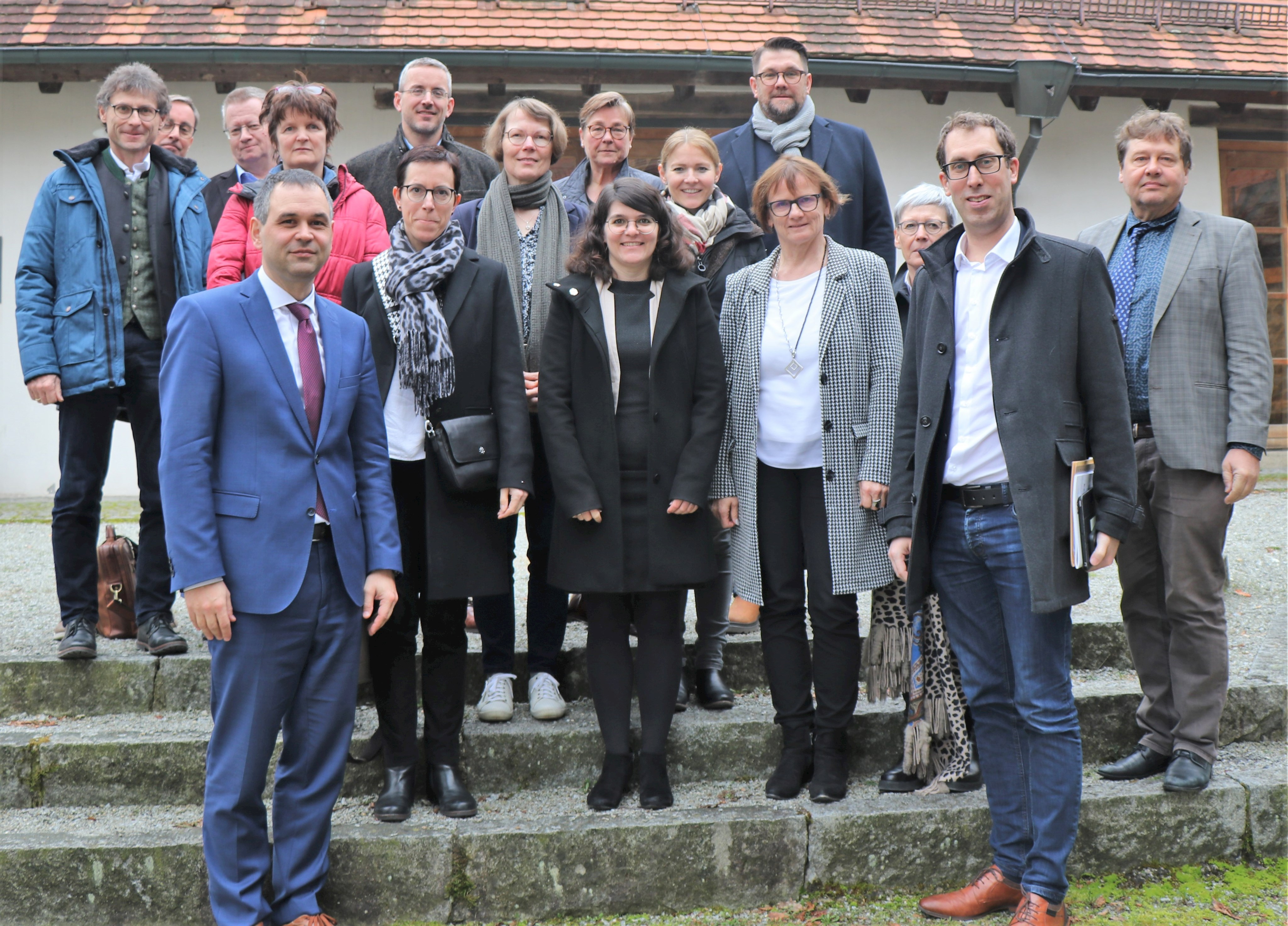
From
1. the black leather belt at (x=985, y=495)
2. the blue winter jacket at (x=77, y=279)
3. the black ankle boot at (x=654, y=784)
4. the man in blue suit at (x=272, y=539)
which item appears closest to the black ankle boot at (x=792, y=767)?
the black ankle boot at (x=654, y=784)

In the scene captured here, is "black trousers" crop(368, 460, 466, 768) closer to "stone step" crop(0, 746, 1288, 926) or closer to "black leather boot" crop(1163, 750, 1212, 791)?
"stone step" crop(0, 746, 1288, 926)

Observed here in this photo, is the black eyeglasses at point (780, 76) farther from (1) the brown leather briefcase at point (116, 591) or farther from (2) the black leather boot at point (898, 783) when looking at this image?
(1) the brown leather briefcase at point (116, 591)

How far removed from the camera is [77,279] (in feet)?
12.5

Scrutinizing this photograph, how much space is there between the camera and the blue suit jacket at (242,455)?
8.63 ft

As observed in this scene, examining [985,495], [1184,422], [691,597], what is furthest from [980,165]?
[691,597]

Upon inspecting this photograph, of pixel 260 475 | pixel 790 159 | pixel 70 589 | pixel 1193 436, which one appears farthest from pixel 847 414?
pixel 70 589

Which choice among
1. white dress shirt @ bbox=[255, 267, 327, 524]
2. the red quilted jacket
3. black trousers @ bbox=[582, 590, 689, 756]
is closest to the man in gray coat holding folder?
black trousers @ bbox=[582, 590, 689, 756]

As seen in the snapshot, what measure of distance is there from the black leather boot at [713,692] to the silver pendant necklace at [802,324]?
3.88 feet

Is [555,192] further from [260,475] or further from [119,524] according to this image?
[119,524]

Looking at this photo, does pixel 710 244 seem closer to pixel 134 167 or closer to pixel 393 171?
pixel 393 171

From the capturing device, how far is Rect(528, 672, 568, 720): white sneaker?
3633mm

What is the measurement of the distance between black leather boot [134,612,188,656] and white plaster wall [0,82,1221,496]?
15.1ft

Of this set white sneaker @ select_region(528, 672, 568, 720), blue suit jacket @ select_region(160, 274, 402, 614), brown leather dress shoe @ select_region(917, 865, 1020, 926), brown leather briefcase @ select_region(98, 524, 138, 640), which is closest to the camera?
blue suit jacket @ select_region(160, 274, 402, 614)

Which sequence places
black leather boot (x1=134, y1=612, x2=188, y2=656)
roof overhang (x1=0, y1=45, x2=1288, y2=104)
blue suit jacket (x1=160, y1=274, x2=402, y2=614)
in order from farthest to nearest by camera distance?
roof overhang (x1=0, y1=45, x2=1288, y2=104)
black leather boot (x1=134, y1=612, x2=188, y2=656)
blue suit jacket (x1=160, y1=274, x2=402, y2=614)
